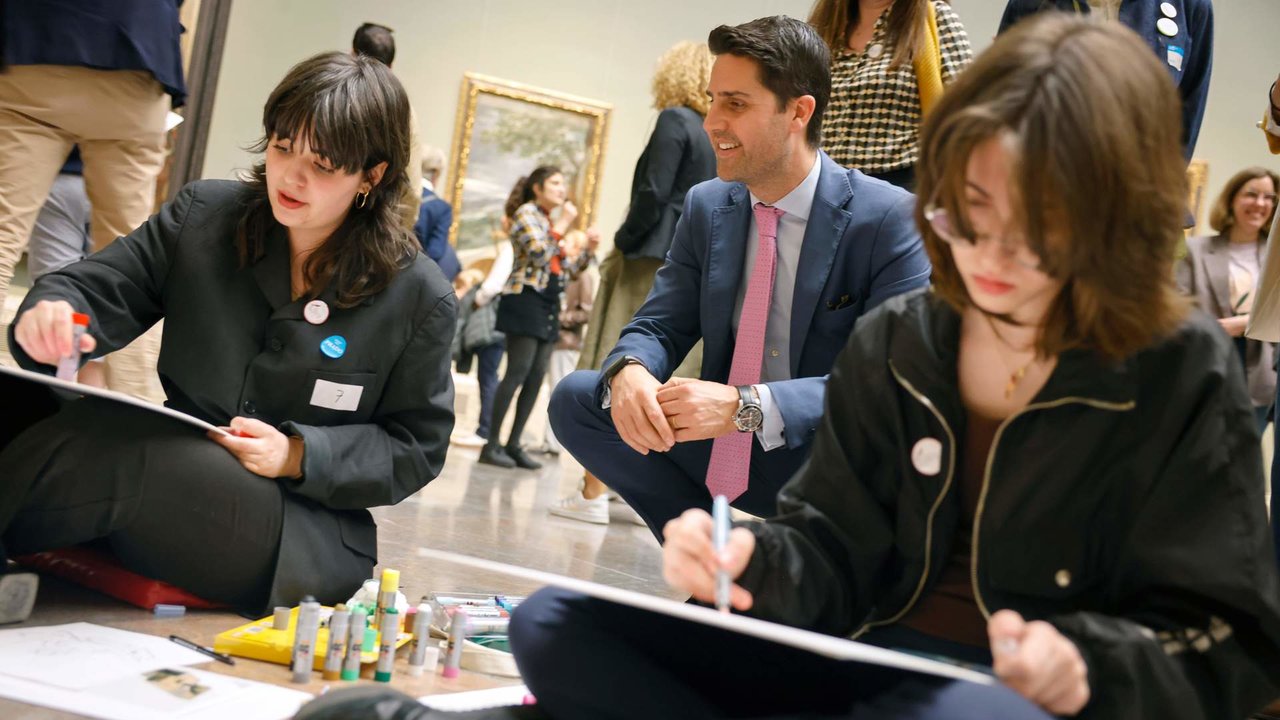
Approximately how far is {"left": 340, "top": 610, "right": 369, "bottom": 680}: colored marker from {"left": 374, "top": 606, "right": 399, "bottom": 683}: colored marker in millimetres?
35

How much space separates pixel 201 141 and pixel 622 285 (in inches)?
176

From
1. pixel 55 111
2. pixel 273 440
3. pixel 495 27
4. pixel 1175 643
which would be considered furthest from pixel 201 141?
pixel 1175 643

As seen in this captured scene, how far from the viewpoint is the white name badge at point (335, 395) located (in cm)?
245

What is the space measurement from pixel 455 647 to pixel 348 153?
3.15 ft

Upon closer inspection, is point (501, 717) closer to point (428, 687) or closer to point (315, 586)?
point (428, 687)

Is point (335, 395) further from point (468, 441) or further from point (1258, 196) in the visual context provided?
point (468, 441)

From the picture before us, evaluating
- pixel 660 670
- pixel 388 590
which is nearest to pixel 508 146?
pixel 388 590

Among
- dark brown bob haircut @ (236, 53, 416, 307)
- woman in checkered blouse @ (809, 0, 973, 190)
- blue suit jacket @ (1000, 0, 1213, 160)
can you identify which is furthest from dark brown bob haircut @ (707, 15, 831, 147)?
dark brown bob haircut @ (236, 53, 416, 307)

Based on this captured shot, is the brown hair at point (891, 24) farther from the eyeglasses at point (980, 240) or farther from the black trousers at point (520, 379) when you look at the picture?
the black trousers at point (520, 379)

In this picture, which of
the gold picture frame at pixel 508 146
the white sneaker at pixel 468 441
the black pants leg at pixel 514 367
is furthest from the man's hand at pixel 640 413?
the gold picture frame at pixel 508 146

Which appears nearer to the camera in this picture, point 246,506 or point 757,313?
point 246,506

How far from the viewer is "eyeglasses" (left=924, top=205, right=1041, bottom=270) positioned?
1282 mm

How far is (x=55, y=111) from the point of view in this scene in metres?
3.21

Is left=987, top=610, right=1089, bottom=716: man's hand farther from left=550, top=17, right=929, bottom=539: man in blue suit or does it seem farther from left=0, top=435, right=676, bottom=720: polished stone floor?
left=550, top=17, right=929, bottom=539: man in blue suit
